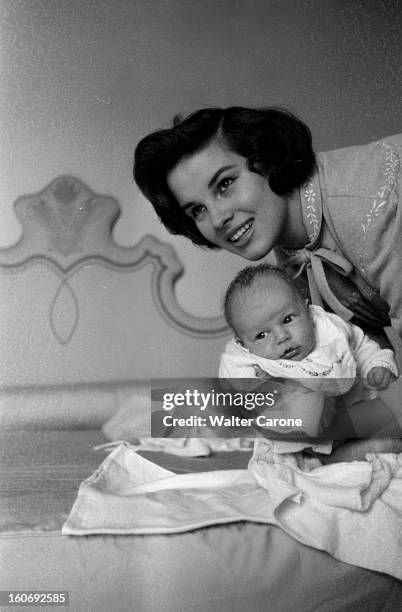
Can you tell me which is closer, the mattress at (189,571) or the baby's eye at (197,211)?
the mattress at (189,571)

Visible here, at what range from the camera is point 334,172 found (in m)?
1.05

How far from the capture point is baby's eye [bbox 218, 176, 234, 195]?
Answer: 3.35 ft

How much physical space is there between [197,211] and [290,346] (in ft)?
0.82

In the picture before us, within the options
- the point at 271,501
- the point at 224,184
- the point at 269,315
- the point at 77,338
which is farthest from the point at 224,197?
the point at 271,501

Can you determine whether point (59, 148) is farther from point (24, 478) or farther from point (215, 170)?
point (24, 478)

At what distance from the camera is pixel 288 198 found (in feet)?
3.44

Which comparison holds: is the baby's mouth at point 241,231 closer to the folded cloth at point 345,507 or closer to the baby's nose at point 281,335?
the baby's nose at point 281,335

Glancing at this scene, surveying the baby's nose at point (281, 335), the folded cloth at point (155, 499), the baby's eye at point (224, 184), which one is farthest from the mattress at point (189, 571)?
the baby's eye at point (224, 184)

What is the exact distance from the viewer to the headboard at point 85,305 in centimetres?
102

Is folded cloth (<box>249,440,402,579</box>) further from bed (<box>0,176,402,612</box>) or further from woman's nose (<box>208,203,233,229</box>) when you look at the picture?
woman's nose (<box>208,203,233,229</box>)

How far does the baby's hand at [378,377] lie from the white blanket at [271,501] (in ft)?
0.37

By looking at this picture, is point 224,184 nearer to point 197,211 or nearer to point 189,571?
point 197,211

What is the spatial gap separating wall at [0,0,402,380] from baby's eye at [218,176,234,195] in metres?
0.10

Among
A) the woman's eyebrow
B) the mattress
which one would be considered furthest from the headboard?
the mattress
